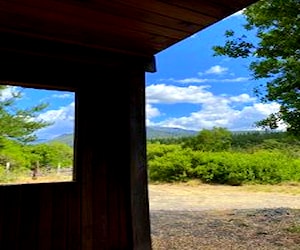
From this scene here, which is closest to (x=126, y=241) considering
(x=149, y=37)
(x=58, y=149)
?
(x=58, y=149)

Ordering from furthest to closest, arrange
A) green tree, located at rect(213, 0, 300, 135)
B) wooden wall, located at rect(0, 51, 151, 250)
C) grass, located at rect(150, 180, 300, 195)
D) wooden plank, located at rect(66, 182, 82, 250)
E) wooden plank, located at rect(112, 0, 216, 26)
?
grass, located at rect(150, 180, 300, 195) < green tree, located at rect(213, 0, 300, 135) < wooden plank, located at rect(66, 182, 82, 250) < wooden wall, located at rect(0, 51, 151, 250) < wooden plank, located at rect(112, 0, 216, 26)

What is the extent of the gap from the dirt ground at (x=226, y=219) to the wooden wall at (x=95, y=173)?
1225 millimetres

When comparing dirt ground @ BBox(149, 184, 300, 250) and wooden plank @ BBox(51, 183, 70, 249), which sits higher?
wooden plank @ BBox(51, 183, 70, 249)

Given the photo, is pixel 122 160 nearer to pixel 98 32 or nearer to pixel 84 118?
pixel 84 118

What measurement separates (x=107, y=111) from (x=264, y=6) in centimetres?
249

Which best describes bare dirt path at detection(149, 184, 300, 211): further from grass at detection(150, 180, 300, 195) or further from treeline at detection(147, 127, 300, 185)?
treeline at detection(147, 127, 300, 185)

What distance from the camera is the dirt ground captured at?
13.1 feet

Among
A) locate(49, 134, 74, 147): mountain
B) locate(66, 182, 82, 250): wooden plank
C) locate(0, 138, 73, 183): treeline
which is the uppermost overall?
locate(49, 134, 74, 147): mountain

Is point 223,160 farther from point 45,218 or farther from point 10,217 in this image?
point 10,217

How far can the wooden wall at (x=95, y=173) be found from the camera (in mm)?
2406

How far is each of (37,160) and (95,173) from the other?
0.71 metres

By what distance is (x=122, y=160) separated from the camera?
2.75 meters

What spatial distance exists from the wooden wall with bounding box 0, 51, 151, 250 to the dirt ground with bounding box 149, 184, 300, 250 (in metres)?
1.22

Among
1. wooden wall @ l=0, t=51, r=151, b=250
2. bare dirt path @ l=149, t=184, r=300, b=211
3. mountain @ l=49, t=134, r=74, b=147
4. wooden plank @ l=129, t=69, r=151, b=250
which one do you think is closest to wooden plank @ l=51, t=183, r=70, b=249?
wooden wall @ l=0, t=51, r=151, b=250
